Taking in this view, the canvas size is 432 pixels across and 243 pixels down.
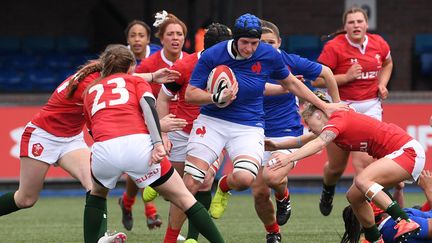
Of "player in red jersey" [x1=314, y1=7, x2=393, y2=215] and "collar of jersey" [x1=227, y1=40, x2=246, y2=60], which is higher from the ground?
"collar of jersey" [x1=227, y1=40, x2=246, y2=60]

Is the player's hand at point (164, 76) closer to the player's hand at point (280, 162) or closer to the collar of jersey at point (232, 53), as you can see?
the collar of jersey at point (232, 53)

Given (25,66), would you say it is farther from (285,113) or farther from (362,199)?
(362,199)

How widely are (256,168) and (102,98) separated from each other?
1523 mm

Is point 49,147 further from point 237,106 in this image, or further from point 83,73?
point 237,106

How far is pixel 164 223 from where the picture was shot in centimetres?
1289

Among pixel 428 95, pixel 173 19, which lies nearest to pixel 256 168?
pixel 173 19

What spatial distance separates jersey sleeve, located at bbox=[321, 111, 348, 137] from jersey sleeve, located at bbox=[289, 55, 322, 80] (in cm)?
84

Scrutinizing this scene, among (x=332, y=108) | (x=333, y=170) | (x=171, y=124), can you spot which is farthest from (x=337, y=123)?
(x=333, y=170)

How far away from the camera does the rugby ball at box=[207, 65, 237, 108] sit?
9.04 m

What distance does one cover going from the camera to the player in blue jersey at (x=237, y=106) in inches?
359

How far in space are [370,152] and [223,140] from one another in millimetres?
1223

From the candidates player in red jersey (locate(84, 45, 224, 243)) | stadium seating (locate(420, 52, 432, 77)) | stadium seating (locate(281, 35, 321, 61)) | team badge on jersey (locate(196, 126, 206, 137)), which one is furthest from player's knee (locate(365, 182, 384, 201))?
stadium seating (locate(420, 52, 432, 77))

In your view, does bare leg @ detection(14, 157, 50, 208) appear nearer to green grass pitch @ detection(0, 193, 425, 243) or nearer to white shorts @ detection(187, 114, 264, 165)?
green grass pitch @ detection(0, 193, 425, 243)

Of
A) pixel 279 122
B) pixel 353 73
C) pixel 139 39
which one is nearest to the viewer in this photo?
pixel 279 122
